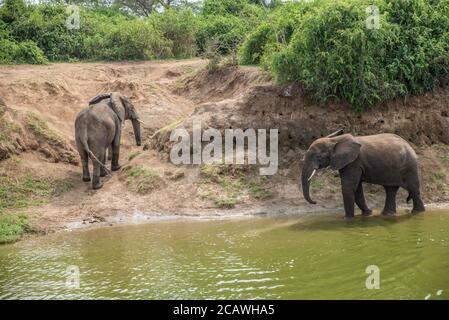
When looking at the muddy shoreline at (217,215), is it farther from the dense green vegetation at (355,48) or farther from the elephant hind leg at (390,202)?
the dense green vegetation at (355,48)

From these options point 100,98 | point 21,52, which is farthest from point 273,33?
point 21,52

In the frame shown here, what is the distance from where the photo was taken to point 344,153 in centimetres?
1060

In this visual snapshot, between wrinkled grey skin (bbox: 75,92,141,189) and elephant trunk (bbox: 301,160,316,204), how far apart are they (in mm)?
4438

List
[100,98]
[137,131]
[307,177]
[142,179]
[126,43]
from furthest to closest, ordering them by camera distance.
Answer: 1. [126,43]
2. [137,131]
3. [100,98]
4. [142,179]
5. [307,177]

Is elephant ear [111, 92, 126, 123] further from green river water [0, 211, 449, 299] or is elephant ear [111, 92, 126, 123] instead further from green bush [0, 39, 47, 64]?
green bush [0, 39, 47, 64]

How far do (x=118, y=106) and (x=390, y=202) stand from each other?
6.54 metres

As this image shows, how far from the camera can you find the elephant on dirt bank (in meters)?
10.6

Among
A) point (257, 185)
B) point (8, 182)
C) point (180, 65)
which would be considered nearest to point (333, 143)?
point (257, 185)

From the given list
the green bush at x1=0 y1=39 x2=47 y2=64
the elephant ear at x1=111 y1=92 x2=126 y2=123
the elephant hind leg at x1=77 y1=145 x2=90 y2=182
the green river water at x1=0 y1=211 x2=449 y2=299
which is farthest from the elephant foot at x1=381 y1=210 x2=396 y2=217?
the green bush at x1=0 y1=39 x2=47 y2=64

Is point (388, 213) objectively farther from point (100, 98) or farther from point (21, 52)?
point (21, 52)

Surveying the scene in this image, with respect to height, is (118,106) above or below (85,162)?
above

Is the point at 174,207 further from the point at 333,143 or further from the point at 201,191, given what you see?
the point at 333,143

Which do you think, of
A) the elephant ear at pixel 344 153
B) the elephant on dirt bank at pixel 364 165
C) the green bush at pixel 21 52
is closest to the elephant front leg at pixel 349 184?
the elephant on dirt bank at pixel 364 165

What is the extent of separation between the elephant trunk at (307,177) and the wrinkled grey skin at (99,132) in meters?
4.44
